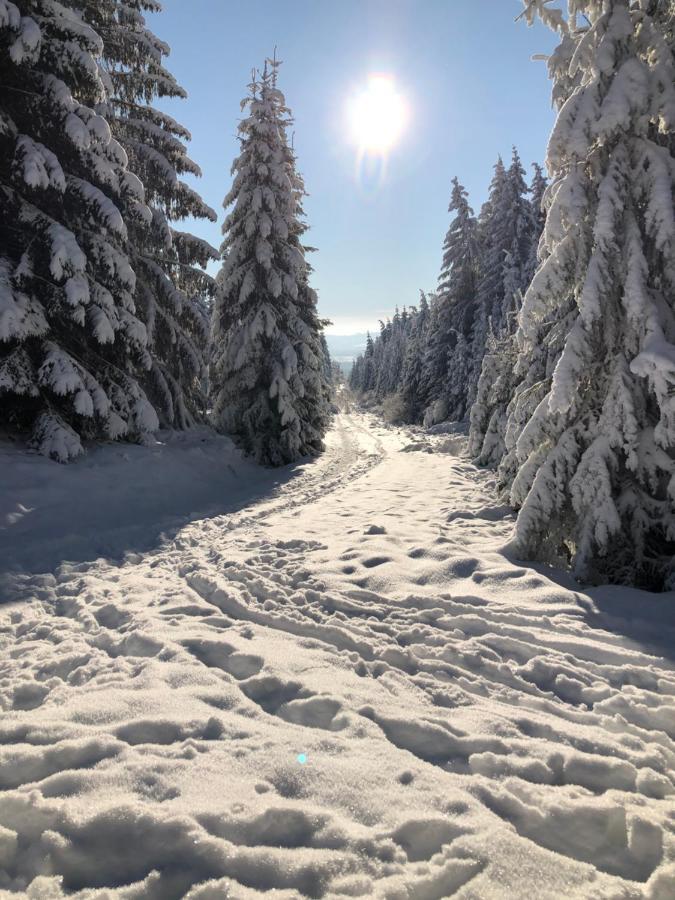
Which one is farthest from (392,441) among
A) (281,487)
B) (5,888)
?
(5,888)

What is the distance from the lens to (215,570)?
6199 millimetres

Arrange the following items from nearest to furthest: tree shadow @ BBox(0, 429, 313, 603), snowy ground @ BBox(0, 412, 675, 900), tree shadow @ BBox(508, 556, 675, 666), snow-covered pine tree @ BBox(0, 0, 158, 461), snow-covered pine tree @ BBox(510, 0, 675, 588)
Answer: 1. snowy ground @ BBox(0, 412, 675, 900)
2. tree shadow @ BBox(508, 556, 675, 666)
3. snow-covered pine tree @ BBox(510, 0, 675, 588)
4. tree shadow @ BBox(0, 429, 313, 603)
5. snow-covered pine tree @ BBox(0, 0, 158, 461)

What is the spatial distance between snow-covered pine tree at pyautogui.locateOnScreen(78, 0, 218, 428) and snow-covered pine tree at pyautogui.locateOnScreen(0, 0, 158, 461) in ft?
7.31

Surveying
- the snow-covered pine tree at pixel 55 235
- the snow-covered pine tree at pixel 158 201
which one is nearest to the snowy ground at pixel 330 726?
the snow-covered pine tree at pixel 55 235

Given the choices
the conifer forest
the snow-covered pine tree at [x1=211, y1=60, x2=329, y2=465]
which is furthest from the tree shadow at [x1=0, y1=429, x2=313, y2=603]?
the snow-covered pine tree at [x1=211, y1=60, x2=329, y2=465]

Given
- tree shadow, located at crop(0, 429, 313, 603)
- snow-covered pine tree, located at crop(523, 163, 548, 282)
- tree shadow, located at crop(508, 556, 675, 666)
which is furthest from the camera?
snow-covered pine tree, located at crop(523, 163, 548, 282)

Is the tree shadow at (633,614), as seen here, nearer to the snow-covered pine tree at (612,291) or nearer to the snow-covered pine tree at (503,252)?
the snow-covered pine tree at (612,291)

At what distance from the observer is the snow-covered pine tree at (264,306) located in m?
15.5

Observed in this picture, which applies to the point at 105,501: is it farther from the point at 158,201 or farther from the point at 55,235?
the point at 158,201

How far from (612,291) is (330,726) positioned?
594 cm

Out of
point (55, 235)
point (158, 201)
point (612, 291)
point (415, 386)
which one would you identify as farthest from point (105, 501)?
point (415, 386)

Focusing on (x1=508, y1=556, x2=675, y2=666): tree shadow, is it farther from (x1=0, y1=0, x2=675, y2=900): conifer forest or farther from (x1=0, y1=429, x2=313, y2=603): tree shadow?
(x1=0, y1=429, x2=313, y2=603): tree shadow

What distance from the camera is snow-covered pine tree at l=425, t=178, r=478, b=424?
99.2 ft

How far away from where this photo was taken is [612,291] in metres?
5.89
